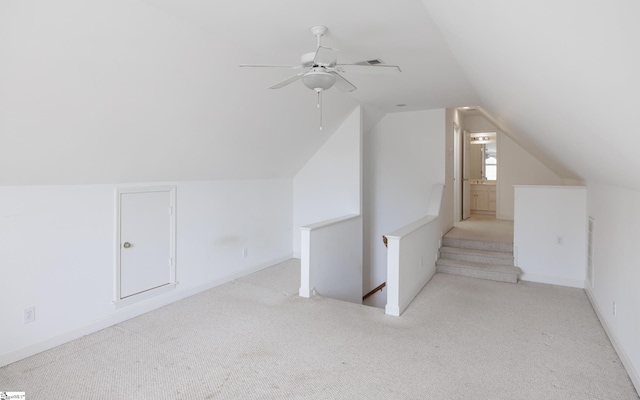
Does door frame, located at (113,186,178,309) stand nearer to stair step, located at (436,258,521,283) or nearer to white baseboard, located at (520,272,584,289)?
stair step, located at (436,258,521,283)

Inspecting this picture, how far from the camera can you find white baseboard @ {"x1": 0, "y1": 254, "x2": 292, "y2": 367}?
279 centimetres

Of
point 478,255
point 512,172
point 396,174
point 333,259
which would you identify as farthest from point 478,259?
point 512,172

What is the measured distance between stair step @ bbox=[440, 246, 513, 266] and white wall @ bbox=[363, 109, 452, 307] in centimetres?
89

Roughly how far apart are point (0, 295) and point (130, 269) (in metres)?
1.05

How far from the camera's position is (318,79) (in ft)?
8.46

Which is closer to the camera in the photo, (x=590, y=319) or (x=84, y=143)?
(x=84, y=143)

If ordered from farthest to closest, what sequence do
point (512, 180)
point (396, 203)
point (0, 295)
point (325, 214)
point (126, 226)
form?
point (512, 180) → point (396, 203) → point (325, 214) → point (126, 226) → point (0, 295)

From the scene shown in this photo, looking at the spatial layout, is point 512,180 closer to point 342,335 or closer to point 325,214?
point 325,214

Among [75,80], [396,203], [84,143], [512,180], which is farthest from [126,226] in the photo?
[512,180]

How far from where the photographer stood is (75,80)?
2.42 metres

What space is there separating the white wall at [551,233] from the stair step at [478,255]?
0.54ft

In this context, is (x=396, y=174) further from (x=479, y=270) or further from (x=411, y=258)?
(x=411, y=258)

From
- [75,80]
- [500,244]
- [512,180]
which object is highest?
[75,80]

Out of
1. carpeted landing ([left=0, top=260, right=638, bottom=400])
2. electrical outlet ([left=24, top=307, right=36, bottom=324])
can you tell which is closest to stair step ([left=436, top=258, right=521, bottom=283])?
carpeted landing ([left=0, top=260, right=638, bottom=400])
